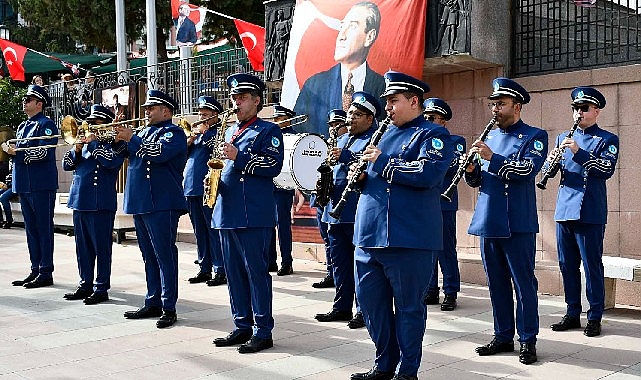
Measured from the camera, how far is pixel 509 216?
6215 millimetres

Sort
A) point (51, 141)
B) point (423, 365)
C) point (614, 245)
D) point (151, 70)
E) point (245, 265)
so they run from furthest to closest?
point (151, 70) < point (51, 141) < point (614, 245) < point (245, 265) < point (423, 365)

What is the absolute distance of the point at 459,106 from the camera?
1041cm

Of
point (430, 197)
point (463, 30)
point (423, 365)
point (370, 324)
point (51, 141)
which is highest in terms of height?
point (463, 30)

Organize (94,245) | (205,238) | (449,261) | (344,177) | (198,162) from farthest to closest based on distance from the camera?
(205,238) → (198,162) → (94,245) → (449,261) → (344,177)

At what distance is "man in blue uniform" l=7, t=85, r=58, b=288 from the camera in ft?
31.2

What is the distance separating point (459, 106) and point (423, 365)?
5.04 meters

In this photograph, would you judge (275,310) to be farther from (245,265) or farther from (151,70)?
(151,70)

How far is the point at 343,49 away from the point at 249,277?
548cm

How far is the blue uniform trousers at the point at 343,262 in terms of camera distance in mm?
7781

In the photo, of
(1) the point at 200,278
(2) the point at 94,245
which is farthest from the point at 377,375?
(1) the point at 200,278

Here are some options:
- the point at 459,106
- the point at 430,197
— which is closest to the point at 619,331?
the point at 430,197

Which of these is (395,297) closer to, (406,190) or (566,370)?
(406,190)

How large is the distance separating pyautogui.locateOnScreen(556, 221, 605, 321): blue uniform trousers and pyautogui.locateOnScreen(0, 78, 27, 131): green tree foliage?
16564mm

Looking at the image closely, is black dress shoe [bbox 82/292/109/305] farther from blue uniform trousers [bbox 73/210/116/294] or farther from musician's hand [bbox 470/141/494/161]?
musician's hand [bbox 470/141/494/161]
